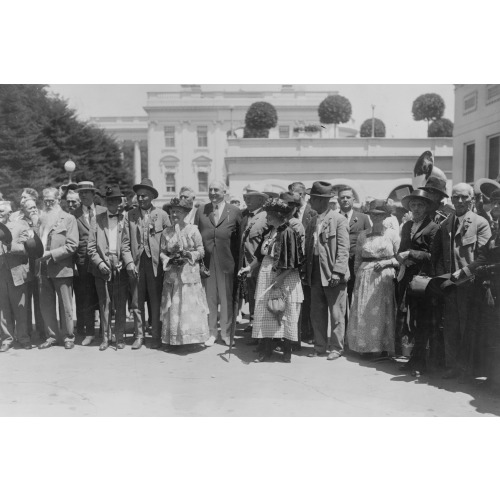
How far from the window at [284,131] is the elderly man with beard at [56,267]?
19.8ft

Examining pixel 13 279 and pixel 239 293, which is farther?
pixel 239 293

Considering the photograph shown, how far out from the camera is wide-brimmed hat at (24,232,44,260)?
6.40 meters

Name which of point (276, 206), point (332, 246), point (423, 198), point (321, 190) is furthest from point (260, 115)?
point (423, 198)

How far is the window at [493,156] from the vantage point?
22.8ft

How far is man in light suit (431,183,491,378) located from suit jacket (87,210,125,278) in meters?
3.98

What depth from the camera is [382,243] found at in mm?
6047

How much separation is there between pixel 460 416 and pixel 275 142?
9.87m

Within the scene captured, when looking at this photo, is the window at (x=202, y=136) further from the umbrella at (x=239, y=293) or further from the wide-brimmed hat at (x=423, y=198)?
the wide-brimmed hat at (x=423, y=198)

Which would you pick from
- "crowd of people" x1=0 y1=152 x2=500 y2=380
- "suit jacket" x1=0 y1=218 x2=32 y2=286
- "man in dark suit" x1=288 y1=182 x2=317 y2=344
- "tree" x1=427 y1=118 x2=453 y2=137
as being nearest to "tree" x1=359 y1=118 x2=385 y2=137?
"tree" x1=427 y1=118 x2=453 y2=137

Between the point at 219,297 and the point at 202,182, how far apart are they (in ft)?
7.87

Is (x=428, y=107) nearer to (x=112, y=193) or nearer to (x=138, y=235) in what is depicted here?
(x=138, y=235)

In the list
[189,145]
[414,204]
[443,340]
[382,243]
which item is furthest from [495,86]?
[189,145]

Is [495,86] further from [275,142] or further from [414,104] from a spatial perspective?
[275,142]

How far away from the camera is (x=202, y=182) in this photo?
8.52 metres
